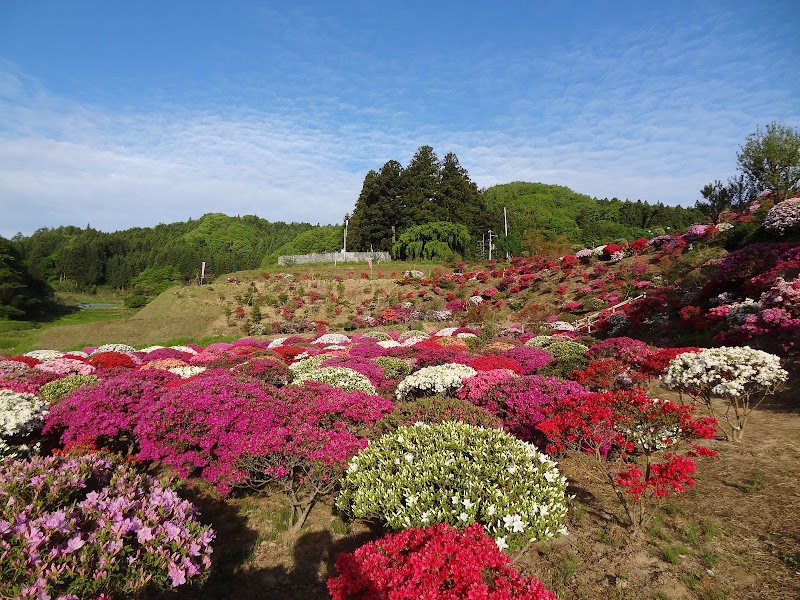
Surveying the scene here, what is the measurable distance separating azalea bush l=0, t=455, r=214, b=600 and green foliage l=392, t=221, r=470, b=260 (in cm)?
4956

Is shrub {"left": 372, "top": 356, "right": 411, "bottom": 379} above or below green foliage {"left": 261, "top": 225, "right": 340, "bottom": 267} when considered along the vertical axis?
below

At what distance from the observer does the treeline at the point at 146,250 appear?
3939 inches

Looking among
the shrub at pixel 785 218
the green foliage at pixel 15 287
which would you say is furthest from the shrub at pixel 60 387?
the green foliage at pixel 15 287

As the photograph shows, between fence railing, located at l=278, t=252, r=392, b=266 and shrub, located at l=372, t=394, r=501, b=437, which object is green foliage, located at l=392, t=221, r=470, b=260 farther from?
shrub, located at l=372, t=394, r=501, b=437

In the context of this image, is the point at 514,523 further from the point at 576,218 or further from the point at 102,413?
the point at 576,218

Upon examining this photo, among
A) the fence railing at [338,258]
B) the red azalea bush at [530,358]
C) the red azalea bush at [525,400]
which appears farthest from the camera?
the fence railing at [338,258]

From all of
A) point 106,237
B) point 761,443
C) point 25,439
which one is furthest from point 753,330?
point 106,237

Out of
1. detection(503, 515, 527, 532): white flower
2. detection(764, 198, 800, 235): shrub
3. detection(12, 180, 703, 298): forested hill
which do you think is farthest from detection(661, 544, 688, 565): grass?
detection(12, 180, 703, 298): forested hill

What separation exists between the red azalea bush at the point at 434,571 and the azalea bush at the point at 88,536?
56.7 inches

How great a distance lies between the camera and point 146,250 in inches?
4931

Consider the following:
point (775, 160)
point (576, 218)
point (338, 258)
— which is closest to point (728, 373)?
point (775, 160)

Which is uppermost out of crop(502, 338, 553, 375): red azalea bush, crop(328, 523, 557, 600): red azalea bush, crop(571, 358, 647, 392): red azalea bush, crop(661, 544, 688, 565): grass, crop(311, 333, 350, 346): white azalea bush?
crop(328, 523, 557, 600): red azalea bush

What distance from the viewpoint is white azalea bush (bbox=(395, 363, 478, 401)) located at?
9578 millimetres

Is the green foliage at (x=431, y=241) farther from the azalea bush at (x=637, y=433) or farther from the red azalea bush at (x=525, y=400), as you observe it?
the azalea bush at (x=637, y=433)
